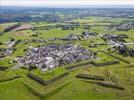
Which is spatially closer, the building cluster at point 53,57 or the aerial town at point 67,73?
the aerial town at point 67,73

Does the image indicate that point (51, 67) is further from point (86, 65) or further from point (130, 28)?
point (130, 28)

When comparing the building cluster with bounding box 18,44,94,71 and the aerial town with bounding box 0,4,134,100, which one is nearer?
the aerial town with bounding box 0,4,134,100

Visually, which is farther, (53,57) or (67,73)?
(53,57)

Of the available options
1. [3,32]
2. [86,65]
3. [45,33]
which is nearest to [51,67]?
[86,65]

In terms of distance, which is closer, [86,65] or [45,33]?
[86,65]

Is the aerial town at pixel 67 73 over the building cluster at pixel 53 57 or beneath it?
beneath

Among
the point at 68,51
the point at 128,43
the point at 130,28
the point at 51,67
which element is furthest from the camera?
the point at 130,28

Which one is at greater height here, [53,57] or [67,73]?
[53,57]

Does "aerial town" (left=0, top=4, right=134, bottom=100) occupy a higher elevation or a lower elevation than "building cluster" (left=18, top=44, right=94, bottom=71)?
lower
